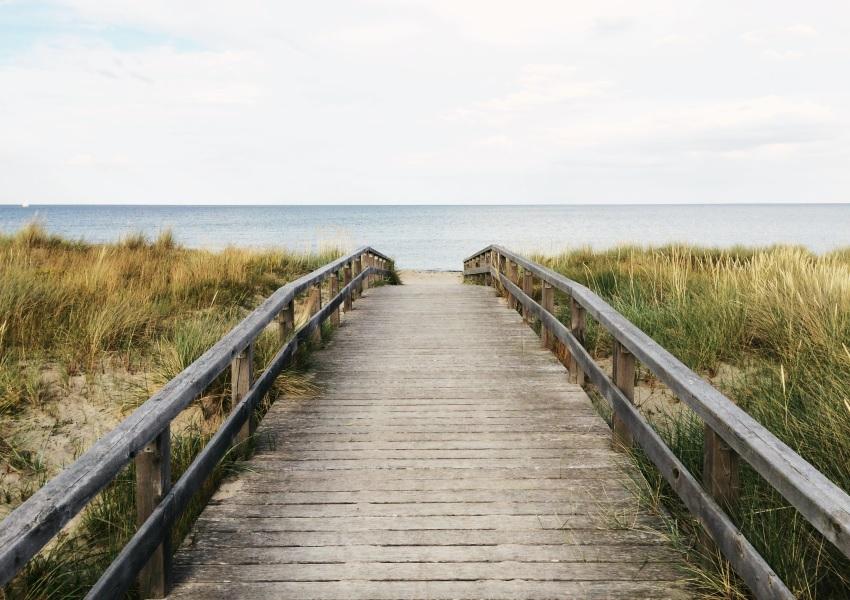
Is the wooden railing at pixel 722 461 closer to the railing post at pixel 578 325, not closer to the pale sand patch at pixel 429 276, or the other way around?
the railing post at pixel 578 325

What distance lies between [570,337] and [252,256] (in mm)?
9507

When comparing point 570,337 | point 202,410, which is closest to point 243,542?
point 202,410

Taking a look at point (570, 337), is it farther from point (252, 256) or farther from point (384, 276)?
point (384, 276)

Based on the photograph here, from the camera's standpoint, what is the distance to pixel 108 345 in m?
6.37

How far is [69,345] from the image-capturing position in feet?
20.2

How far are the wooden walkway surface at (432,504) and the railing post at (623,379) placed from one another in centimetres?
12

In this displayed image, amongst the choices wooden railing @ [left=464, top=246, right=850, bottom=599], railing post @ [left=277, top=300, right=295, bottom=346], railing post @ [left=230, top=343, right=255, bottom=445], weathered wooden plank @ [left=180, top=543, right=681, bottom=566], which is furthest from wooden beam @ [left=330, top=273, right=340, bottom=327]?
weathered wooden plank @ [left=180, top=543, right=681, bottom=566]

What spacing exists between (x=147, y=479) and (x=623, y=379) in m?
2.62

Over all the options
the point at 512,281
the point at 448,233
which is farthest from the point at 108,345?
the point at 448,233

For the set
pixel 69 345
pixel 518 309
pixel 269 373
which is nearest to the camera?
pixel 269 373

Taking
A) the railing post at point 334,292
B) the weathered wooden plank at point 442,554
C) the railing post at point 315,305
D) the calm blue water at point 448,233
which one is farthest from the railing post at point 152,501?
the calm blue water at point 448,233

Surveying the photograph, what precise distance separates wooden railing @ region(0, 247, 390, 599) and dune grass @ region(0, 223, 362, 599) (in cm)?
32

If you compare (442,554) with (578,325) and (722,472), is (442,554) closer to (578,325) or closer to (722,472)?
(722,472)

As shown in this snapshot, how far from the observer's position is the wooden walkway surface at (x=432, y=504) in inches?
106
